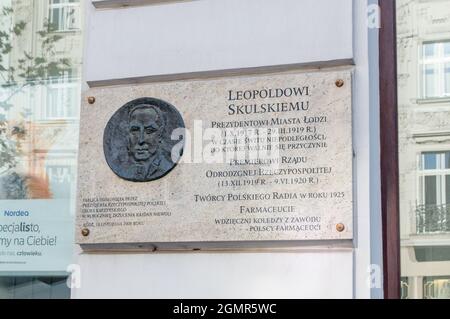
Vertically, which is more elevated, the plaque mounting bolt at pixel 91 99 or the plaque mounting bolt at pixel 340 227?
the plaque mounting bolt at pixel 91 99

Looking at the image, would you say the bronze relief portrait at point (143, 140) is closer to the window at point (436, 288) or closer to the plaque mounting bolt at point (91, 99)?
the plaque mounting bolt at point (91, 99)

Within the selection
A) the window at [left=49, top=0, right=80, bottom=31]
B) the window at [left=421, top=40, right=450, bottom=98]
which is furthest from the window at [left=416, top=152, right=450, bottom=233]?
the window at [left=49, top=0, right=80, bottom=31]

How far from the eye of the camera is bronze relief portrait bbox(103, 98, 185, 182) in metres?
6.04

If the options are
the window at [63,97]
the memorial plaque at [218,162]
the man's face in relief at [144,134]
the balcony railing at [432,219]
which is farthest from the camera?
the window at [63,97]

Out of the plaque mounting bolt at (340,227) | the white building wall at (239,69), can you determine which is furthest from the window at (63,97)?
the plaque mounting bolt at (340,227)

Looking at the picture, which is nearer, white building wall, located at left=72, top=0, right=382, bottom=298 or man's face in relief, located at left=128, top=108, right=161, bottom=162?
white building wall, located at left=72, top=0, right=382, bottom=298

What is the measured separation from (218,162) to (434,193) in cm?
135

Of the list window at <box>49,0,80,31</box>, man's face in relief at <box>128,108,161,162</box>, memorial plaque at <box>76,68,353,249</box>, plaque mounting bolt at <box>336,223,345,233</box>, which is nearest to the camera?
plaque mounting bolt at <box>336,223,345,233</box>

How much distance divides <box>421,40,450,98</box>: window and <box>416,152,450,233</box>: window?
1.33ft

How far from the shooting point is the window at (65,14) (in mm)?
6727

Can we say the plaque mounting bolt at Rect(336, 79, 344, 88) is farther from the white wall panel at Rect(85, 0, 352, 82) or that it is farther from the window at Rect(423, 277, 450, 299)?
the window at Rect(423, 277, 450, 299)

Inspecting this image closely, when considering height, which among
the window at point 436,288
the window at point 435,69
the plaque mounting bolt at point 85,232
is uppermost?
the window at point 435,69

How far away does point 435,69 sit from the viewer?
6012mm
